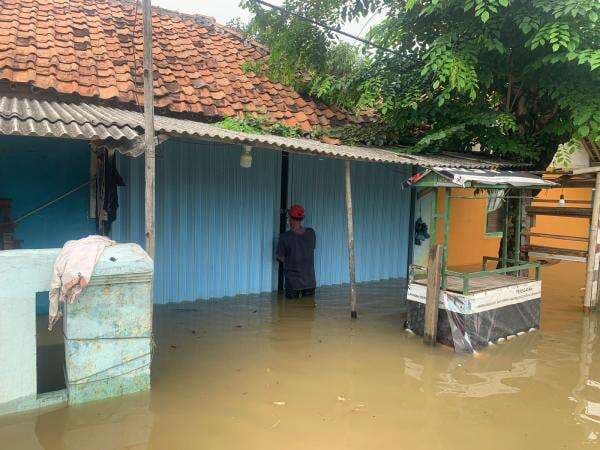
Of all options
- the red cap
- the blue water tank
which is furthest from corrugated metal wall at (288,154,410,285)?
the blue water tank

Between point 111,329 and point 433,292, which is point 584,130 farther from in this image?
point 111,329

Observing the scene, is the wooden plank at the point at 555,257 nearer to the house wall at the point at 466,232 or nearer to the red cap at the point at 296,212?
the house wall at the point at 466,232

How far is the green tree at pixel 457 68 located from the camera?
7031 mm

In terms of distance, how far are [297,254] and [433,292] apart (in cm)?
251

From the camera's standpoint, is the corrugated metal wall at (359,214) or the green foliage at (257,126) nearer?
the green foliage at (257,126)

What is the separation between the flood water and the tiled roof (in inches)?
121

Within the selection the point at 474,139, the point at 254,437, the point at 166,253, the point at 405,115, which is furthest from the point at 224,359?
the point at 474,139

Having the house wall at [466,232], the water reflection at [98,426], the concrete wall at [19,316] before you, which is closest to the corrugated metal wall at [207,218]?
the concrete wall at [19,316]

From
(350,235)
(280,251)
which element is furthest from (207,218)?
(350,235)

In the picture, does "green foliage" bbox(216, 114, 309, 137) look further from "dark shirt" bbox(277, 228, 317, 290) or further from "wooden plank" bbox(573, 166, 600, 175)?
"wooden plank" bbox(573, 166, 600, 175)

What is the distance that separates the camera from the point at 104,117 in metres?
5.43

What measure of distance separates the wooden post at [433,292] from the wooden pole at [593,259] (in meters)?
3.63

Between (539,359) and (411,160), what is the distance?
3.03m

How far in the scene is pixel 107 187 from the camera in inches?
245
